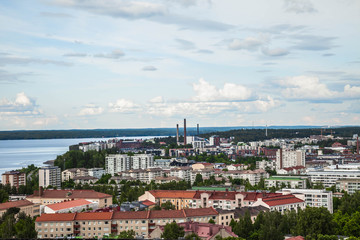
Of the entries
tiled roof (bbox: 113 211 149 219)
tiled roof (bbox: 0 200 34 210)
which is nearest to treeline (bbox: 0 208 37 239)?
tiled roof (bbox: 113 211 149 219)

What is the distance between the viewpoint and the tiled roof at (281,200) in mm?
23594

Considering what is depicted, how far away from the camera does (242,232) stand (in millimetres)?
17703

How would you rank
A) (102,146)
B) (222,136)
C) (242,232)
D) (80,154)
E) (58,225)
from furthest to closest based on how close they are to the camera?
(222,136), (102,146), (80,154), (58,225), (242,232)

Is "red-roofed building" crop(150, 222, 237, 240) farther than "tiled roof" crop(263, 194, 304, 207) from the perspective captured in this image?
No

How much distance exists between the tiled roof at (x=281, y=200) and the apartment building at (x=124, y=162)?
24816 millimetres

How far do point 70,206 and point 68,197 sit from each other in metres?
3.94

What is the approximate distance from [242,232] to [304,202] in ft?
28.8

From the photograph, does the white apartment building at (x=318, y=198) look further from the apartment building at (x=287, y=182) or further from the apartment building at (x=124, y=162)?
the apartment building at (x=124, y=162)

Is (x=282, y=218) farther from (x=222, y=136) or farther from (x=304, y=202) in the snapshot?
(x=222, y=136)

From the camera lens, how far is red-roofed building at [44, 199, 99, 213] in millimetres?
21395

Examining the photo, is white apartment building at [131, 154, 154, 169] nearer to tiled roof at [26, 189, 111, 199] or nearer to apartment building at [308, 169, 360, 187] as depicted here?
apartment building at [308, 169, 360, 187]

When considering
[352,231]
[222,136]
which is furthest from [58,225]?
[222,136]

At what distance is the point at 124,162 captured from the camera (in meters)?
48.5

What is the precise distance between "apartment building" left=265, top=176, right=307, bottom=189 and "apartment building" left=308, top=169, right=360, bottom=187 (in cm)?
176
